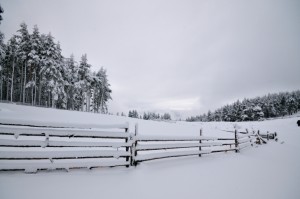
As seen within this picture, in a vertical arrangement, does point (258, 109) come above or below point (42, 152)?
above

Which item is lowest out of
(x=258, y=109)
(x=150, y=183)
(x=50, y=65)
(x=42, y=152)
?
(x=150, y=183)

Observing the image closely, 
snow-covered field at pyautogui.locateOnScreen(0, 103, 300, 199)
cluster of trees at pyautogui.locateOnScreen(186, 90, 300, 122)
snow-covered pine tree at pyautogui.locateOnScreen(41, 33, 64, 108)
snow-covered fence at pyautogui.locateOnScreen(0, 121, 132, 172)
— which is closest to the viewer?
snow-covered field at pyautogui.locateOnScreen(0, 103, 300, 199)

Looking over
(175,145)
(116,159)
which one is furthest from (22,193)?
(175,145)

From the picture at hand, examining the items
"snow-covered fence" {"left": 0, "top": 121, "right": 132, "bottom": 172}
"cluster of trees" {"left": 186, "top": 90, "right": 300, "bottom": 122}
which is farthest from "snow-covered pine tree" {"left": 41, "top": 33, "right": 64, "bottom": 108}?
"cluster of trees" {"left": 186, "top": 90, "right": 300, "bottom": 122}

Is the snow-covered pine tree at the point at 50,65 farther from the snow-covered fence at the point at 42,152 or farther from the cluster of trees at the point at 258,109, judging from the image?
the cluster of trees at the point at 258,109

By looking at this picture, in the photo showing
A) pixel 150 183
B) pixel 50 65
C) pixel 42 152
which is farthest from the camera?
pixel 50 65

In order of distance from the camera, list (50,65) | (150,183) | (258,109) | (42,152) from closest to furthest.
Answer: (42,152), (150,183), (50,65), (258,109)

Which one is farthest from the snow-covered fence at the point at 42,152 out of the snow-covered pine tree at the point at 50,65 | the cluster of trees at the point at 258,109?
the cluster of trees at the point at 258,109

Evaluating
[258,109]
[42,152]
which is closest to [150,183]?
[42,152]

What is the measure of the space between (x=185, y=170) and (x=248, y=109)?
3491 inches

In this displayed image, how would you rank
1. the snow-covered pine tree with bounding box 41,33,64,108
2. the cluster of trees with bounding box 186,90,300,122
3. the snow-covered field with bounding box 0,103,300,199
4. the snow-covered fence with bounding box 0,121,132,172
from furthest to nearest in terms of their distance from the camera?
the cluster of trees with bounding box 186,90,300,122 < the snow-covered pine tree with bounding box 41,33,64,108 < the snow-covered fence with bounding box 0,121,132,172 < the snow-covered field with bounding box 0,103,300,199

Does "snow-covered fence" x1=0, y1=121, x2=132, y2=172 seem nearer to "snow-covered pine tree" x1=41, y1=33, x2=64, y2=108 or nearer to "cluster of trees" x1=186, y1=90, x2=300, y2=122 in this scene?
"snow-covered pine tree" x1=41, y1=33, x2=64, y2=108

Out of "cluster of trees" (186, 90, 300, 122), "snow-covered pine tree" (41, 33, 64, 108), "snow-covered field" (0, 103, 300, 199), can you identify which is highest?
"snow-covered pine tree" (41, 33, 64, 108)

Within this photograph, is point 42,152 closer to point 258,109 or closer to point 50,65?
point 50,65
